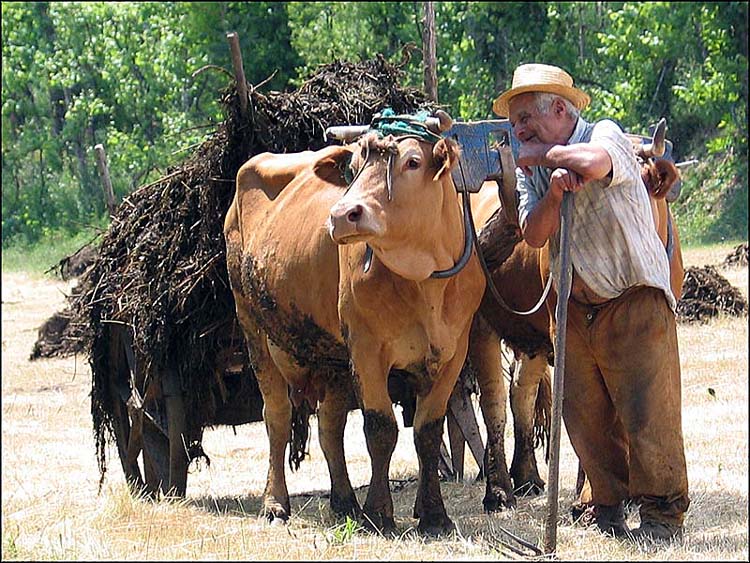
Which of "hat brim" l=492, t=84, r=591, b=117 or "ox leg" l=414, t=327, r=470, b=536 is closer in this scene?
"hat brim" l=492, t=84, r=591, b=117

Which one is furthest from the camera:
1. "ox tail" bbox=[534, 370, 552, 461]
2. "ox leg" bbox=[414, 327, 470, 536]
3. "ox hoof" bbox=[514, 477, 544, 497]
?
"ox tail" bbox=[534, 370, 552, 461]

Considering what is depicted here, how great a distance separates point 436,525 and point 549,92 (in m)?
2.40

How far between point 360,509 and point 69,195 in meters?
31.2

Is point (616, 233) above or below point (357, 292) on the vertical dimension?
above

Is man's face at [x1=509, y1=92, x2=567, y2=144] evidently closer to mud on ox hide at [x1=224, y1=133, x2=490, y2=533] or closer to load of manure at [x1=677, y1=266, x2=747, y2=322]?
mud on ox hide at [x1=224, y1=133, x2=490, y2=533]

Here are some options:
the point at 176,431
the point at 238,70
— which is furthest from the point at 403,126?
the point at 176,431

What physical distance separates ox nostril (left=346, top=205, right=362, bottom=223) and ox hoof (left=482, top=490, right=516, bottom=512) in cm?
237

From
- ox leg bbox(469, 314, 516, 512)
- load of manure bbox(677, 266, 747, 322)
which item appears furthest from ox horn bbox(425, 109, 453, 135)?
load of manure bbox(677, 266, 747, 322)

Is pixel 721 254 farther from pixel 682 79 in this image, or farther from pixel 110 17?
pixel 110 17

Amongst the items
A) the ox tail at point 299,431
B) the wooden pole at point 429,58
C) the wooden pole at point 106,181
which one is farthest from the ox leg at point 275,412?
the wooden pole at point 106,181

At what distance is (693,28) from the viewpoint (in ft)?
86.3

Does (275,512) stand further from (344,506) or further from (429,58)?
(429,58)

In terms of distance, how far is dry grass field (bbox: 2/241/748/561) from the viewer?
6.37 meters

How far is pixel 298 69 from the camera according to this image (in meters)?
27.6
